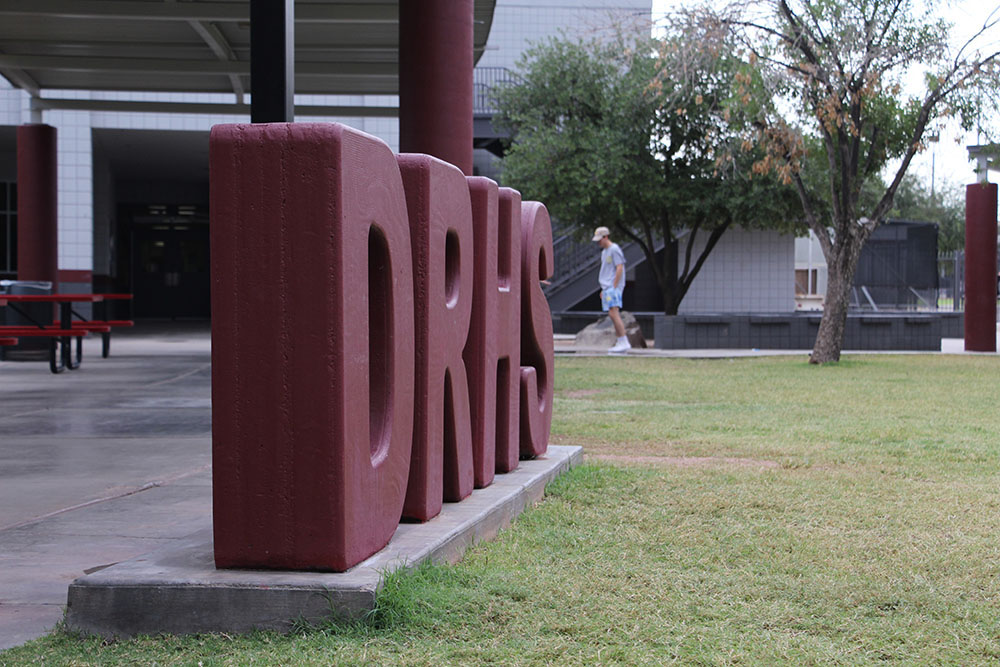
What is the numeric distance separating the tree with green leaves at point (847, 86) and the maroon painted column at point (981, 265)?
348 cm

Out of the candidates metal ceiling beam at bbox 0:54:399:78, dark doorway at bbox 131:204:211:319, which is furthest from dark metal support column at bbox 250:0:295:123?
dark doorway at bbox 131:204:211:319

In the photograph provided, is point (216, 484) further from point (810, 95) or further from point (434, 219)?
point (810, 95)

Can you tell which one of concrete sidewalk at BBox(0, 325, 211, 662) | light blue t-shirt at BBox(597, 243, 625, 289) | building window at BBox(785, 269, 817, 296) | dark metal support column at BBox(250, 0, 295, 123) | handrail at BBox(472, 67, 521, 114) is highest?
handrail at BBox(472, 67, 521, 114)

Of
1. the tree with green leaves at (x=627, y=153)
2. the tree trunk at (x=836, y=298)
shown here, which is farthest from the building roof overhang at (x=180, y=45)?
the tree with green leaves at (x=627, y=153)

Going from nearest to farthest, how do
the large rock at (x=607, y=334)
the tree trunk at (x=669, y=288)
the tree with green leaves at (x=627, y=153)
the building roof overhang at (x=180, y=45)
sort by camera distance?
1. the building roof overhang at (x=180, y=45)
2. the large rock at (x=607, y=334)
3. the tree with green leaves at (x=627, y=153)
4. the tree trunk at (x=669, y=288)

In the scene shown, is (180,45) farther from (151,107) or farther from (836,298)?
(836,298)

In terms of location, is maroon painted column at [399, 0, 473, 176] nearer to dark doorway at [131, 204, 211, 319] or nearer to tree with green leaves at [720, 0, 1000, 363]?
tree with green leaves at [720, 0, 1000, 363]

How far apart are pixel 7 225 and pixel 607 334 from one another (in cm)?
1665

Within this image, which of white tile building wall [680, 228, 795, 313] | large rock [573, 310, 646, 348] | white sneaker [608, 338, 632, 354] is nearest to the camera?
white sneaker [608, 338, 632, 354]

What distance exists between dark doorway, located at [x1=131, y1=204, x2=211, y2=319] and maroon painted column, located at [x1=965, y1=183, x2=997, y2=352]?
25.6 meters

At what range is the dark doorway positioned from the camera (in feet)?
122

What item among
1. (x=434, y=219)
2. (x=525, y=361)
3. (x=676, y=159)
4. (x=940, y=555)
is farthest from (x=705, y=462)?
(x=676, y=159)

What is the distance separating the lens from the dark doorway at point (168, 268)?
1467 inches

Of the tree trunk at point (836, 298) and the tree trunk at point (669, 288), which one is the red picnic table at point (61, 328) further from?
the tree trunk at point (669, 288)
